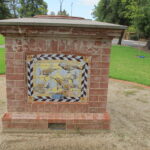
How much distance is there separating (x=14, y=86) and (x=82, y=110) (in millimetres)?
1356

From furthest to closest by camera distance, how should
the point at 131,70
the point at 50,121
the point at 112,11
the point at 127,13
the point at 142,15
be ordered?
the point at 112,11
the point at 127,13
the point at 142,15
the point at 131,70
the point at 50,121

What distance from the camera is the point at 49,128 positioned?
3.23 meters

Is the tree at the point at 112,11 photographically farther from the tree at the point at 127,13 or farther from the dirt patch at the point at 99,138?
the dirt patch at the point at 99,138

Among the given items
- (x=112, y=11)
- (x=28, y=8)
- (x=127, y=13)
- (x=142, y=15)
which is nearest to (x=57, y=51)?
(x=142, y=15)

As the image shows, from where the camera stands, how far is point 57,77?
3182mm

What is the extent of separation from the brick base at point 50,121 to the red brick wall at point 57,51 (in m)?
0.12

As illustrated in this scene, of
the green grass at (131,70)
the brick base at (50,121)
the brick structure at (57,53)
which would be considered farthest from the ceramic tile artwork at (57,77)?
the green grass at (131,70)

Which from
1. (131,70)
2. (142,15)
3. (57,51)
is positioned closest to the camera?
(57,51)

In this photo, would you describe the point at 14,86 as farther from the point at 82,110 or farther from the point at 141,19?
the point at 141,19

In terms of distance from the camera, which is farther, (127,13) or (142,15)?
(127,13)

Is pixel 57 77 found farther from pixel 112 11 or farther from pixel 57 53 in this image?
pixel 112 11

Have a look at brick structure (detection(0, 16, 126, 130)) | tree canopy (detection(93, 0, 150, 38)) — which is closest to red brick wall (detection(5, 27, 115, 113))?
brick structure (detection(0, 16, 126, 130))

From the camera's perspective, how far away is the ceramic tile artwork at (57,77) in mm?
3082

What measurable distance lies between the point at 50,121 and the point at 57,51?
4.23ft
